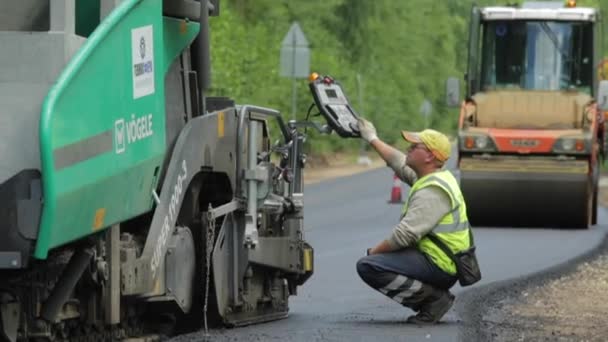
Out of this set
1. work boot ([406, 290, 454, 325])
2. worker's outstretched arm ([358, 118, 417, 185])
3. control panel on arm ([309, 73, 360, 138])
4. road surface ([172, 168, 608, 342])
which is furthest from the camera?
worker's outstretched arm ([358, 118, 417, 185])

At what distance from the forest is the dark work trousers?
→ 25.4 m

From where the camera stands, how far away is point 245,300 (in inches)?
465

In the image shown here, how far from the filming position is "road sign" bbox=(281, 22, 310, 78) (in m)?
35.2

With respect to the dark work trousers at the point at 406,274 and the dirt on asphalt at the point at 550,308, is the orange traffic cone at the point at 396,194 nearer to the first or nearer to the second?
the dirt on asphalt at the point at 550,308

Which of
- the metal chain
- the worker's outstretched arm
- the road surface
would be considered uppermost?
the worker's outstretched arm

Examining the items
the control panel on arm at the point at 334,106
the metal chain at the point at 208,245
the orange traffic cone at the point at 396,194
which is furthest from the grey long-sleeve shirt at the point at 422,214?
the orange traffic cone at the point at 396,194

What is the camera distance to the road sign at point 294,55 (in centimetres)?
3516

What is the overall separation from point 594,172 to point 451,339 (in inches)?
602

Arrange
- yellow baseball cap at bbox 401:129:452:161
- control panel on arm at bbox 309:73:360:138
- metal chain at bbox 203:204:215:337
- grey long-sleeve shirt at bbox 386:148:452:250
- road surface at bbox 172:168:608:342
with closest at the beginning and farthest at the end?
1. metal chain at bbox 203:204:215:337
2. road surface at bbox 172:168:608:342
3. grey long-sleeve shirt at bbox 386:148:452:250
4. yellow baseball cap at bbox 401:129:452:161
5. control panel on arm at bbox 309:73:360:138

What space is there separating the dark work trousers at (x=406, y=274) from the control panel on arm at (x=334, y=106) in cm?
91

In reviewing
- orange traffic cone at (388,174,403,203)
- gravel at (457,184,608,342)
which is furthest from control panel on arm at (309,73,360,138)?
orange traffic cone at (388,174,403,203)

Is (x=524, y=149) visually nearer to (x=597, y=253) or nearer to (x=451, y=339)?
(x=597, y=253)

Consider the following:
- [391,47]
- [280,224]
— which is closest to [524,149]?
[280,224]

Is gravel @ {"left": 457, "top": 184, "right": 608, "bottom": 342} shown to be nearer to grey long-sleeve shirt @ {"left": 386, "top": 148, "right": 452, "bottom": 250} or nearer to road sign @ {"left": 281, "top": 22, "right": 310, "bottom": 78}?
grey long-sleeve shirt @ {"left": 386, "top": 148, "right": 452, "bottom": 250}
